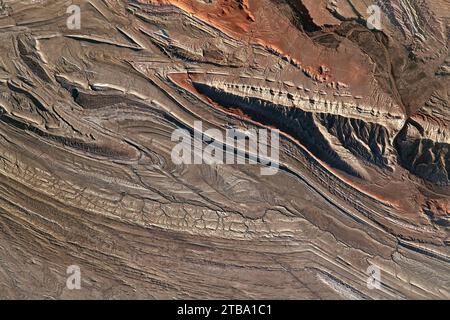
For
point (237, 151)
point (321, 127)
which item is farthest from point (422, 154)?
point (237, 151)

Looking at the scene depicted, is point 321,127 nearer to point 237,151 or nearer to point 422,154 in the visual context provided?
point 237,151

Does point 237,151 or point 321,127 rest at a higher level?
point 321,127

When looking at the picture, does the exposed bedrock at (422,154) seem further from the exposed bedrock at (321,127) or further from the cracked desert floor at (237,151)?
the exposed bedrock at (321,127)

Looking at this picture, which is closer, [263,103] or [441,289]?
[263,103]

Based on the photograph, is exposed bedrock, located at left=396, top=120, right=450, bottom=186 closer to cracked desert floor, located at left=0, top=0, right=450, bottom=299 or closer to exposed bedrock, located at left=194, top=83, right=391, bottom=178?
cracked desert floor, located at left=0, top=0, right=450, bottom=299

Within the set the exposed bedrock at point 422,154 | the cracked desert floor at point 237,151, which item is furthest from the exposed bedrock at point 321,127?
the exposed bedrock at point 422,154

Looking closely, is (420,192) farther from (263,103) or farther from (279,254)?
(263,103)

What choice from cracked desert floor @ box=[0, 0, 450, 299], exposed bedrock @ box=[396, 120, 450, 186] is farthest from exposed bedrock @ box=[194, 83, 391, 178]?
exposed bedrock @ box=[396, 120, 450, 186]

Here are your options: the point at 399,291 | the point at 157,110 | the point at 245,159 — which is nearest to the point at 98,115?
the point at 157,110
